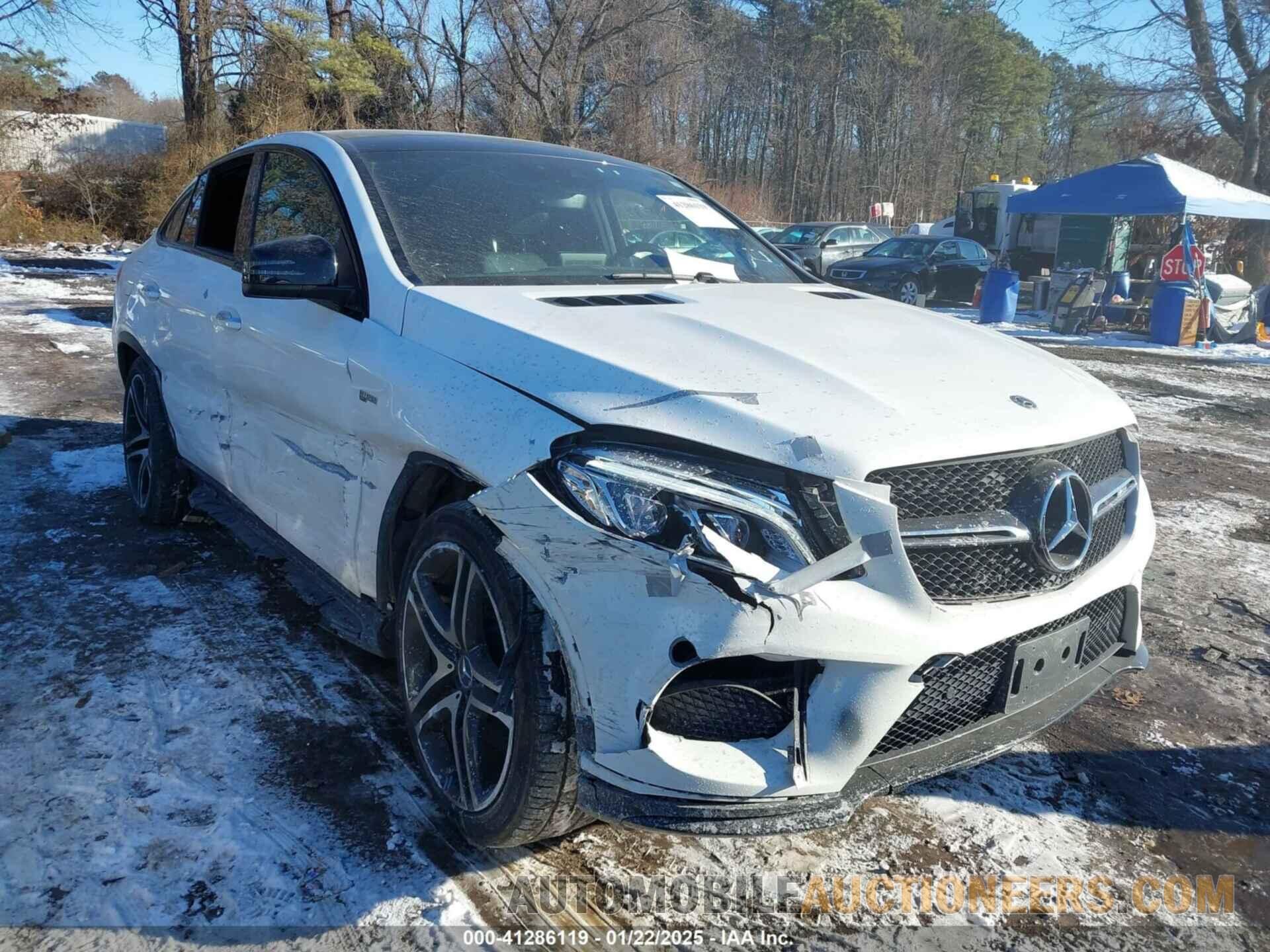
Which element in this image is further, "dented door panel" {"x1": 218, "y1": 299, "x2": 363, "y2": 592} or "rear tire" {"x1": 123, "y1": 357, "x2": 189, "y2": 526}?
"rear tire" {"x1": 123, "y1": 357, "x2": 189, "y2": 526}

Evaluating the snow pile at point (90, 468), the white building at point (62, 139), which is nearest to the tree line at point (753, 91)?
the white building at point (62, 139)

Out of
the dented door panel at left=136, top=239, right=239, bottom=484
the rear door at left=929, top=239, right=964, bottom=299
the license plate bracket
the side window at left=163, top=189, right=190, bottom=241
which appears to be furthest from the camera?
the rear door at left=929, top=239, right=964, bottom=299

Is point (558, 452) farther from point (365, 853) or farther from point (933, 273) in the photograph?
point (933, 273)

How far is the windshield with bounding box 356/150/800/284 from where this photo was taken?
313 cm

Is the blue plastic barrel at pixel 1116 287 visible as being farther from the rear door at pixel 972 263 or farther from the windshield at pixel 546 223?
the windshield at pixel 546 223

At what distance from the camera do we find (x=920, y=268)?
Result: 20234mm

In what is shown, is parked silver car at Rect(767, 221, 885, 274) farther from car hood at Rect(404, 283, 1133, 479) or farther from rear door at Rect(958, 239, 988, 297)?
car hood at Rect(404, 283, 1133, 479)

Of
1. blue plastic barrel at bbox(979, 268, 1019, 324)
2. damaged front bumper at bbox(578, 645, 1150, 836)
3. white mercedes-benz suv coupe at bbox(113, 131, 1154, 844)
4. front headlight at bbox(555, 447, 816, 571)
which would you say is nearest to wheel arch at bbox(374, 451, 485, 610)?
white mercedes-benz suv coupe at bbox(113, 131, 1154, 844)

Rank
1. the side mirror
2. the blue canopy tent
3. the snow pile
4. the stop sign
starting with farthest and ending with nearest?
the stop sign < the blue canopy tent < the snow pile < the side mirror

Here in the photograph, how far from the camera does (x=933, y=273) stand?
20.3 m

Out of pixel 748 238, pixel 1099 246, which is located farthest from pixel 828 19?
pixel 748 238

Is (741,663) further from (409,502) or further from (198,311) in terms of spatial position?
(198,311)

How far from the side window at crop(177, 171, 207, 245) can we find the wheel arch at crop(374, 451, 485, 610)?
2.57 metres

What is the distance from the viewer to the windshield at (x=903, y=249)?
20516 millimetres
